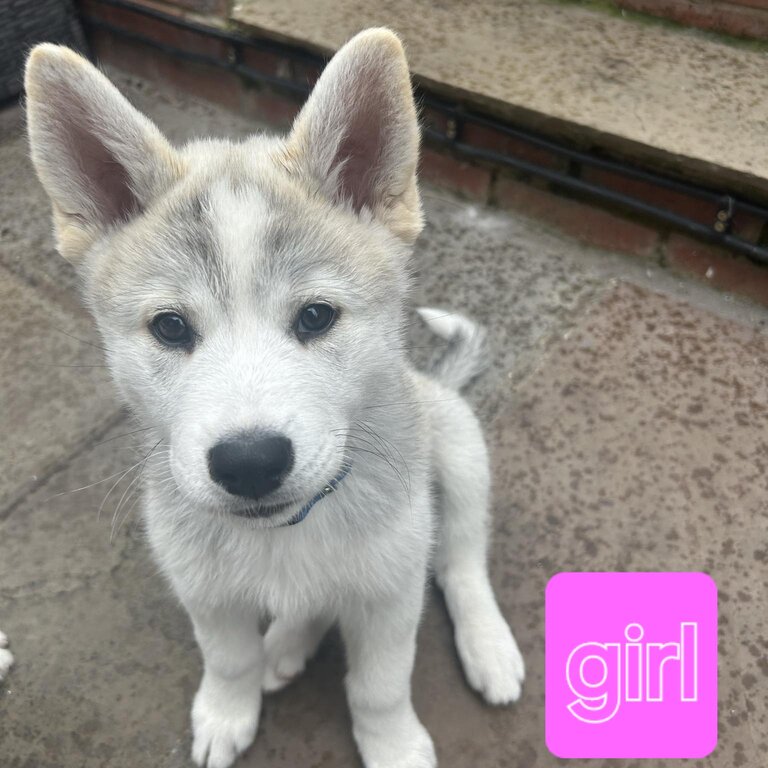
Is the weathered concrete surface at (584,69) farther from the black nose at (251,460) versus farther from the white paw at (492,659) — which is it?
the black nose at (251,460)

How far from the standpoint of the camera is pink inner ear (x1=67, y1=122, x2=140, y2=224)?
1.75 meters

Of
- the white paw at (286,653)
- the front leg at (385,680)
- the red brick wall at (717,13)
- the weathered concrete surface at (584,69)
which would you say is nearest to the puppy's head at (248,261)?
the front leg at (385,680)

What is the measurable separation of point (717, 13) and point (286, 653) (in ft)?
12.1

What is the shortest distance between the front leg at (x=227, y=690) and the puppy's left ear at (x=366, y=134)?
45.7 inches

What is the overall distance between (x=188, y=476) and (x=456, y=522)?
1183 millimetres

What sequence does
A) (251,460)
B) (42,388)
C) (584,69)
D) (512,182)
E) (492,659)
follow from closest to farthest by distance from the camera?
(251,460), (492,659), (42,388), (584,69), (512,182)

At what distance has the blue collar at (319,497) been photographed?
5.82 feet

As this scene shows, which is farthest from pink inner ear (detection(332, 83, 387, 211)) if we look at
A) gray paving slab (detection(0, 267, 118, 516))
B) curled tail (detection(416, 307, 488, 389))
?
gray paving slab (detection(0, 267, 118, 516))

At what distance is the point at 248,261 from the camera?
1.58 m

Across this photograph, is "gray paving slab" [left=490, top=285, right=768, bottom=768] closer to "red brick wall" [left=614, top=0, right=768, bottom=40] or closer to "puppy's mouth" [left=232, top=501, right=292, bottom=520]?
"puppy's mouth" [left=232, top=501, right=292, bottom=520]

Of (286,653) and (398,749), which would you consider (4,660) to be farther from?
(398,749)

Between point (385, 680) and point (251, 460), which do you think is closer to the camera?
point (251, 460)

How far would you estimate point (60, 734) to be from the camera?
88.3 inches

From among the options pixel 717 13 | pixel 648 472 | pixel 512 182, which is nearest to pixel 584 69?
pixel 512 182
